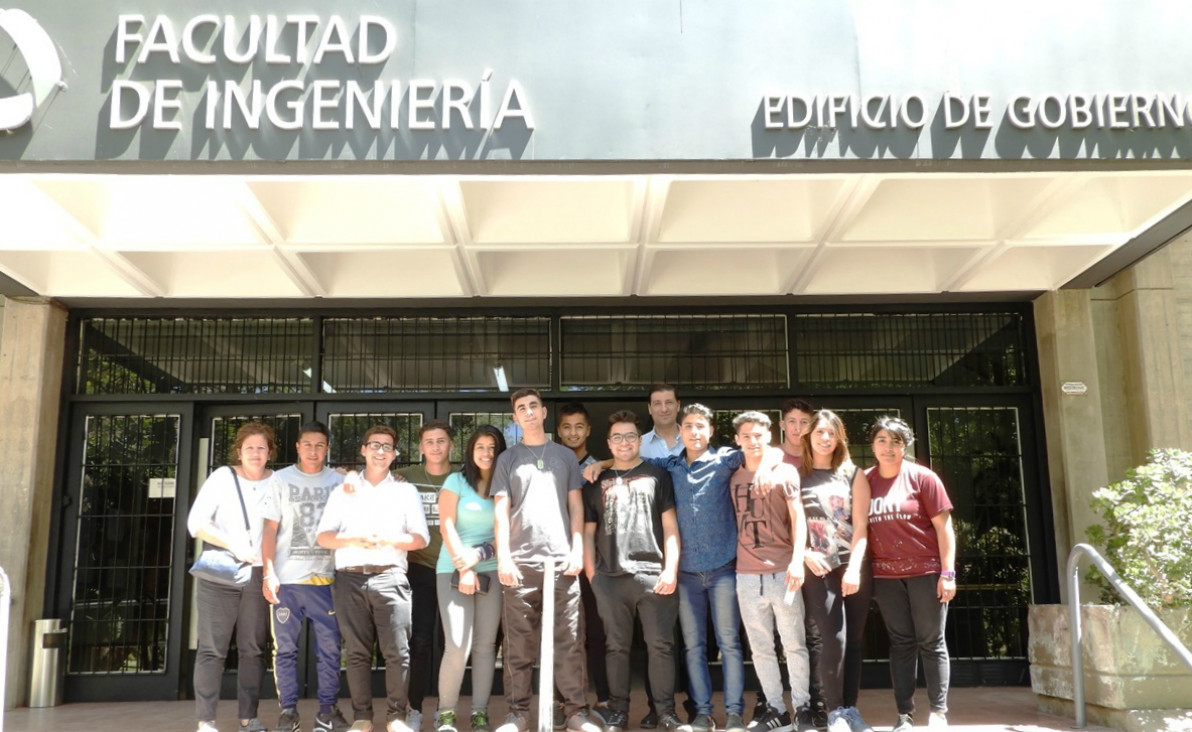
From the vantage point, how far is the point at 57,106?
537 cm

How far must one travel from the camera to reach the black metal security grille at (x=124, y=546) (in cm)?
786

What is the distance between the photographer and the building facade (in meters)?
5.48

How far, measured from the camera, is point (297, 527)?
6.23 meters

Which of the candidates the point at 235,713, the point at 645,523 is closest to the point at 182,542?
the point at 235,713

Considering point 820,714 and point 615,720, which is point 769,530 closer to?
point 820,714

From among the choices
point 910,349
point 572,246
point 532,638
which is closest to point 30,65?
point 572,246

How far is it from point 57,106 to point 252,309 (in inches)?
117

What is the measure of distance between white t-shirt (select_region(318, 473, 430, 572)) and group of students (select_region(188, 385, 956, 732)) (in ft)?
0.04

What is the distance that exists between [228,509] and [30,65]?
2.65m

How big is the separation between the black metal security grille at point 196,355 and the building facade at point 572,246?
29mm

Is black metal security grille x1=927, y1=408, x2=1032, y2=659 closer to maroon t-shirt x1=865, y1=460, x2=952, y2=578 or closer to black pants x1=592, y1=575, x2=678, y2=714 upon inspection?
maroon t-shirt x1=865, y1=460, x2=952, y2=578

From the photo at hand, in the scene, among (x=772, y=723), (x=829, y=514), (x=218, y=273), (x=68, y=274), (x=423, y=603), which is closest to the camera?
(x=772, y=723)

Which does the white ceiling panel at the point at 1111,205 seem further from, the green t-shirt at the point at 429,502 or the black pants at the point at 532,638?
the green t-shirt at the point at 429,502

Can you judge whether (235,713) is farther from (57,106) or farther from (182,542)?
Answer: (57,106)
